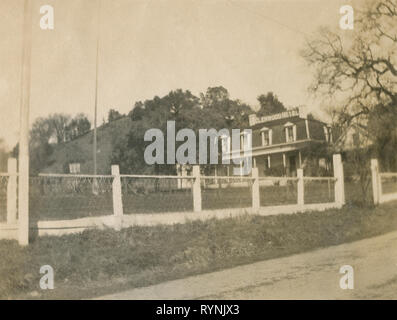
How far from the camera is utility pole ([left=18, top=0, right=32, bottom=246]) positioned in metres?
6.51

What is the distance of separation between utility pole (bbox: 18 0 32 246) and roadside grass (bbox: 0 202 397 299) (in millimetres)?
342

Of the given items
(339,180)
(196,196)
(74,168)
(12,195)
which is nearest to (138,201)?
(196,196)

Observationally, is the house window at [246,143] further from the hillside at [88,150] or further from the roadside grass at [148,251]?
the roadside grass at [148,251]

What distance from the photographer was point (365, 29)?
33.7 feet

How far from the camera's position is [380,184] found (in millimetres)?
13133

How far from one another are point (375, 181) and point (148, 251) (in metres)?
8.96

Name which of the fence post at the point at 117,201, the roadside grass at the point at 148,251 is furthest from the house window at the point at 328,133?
the fence post at the point at 117,201

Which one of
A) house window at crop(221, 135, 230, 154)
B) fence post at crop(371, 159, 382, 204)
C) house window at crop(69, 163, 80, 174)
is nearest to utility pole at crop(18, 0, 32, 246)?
house window at crop(221, 135, 230, 154)

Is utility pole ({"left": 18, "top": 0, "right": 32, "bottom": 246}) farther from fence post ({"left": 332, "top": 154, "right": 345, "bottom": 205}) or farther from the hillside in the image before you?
fence post ({"left": 332, "top": 154, "right": 345, "bottom": 205})

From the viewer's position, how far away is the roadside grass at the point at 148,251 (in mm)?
5512

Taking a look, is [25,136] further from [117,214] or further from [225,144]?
[225,144]
